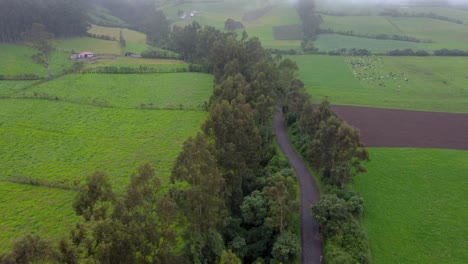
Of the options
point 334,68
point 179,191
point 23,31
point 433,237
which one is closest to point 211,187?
point 179,191

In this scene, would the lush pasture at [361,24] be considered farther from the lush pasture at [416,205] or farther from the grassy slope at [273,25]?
the lush pasture at [416,205]

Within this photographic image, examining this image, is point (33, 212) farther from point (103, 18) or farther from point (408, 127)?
point (103, 18)

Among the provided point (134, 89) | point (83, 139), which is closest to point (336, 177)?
point (83, 139)

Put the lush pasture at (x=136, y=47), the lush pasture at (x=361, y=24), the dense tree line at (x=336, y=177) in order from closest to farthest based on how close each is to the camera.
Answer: the dense tree line at (x=336, y=177) → the lush pasture at (x=136, y=47) → the lush pasture at (x=361, y=24)

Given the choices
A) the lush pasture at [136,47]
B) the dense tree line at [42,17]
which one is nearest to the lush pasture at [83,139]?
the dense tree line at [42,17]

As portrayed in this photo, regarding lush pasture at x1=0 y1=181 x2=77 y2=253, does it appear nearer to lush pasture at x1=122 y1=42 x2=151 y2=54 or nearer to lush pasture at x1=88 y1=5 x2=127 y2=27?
lush pasture at x1=122 y1=42 x2=151 y2=54
